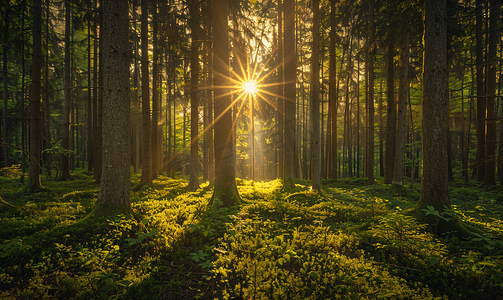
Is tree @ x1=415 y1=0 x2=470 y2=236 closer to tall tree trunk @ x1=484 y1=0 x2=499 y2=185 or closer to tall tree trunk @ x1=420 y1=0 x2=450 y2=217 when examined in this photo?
tall tree trunk @ x1=420 y1=0 x2=450 y2=217

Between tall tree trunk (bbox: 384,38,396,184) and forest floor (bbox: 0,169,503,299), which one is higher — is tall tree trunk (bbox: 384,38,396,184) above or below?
above

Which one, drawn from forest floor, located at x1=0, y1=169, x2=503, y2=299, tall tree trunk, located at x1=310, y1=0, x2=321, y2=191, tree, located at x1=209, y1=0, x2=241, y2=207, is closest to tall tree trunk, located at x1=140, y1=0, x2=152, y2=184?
tree, located at x1=209, y1=0, x2=241, y2=207

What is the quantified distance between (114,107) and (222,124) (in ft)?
11.0

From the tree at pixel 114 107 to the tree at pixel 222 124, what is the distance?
2991 mm

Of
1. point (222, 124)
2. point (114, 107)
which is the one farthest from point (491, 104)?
point (114, 107)

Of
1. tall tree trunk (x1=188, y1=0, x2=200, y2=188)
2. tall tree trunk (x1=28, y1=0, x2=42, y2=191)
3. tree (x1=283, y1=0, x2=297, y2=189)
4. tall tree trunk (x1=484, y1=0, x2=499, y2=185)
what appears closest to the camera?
tall tree trunk (x1=28, y1=0, x2=42, y2=191)

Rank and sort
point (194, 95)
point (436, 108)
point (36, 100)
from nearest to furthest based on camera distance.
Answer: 1. point (436, 108)
2. point (36, 100)
3. point (194, 95)

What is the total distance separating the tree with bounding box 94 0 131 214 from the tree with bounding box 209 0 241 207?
9.81 ft

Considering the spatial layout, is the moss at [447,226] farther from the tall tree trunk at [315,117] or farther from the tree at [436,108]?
the tall tree trunk at [315,117]

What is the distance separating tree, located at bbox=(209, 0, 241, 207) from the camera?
26.0ft

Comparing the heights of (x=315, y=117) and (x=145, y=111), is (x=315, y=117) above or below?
below

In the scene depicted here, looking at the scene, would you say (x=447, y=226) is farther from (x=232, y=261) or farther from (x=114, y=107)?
(x=114, y=107)

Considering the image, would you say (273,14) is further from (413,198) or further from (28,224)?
(28,224)

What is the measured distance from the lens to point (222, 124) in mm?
7941
